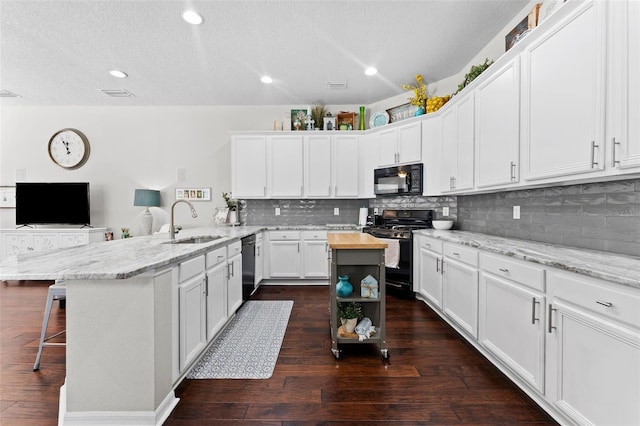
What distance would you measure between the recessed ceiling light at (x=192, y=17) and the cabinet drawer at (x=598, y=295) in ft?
11.0

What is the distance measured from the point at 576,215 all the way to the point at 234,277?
2.92 meters

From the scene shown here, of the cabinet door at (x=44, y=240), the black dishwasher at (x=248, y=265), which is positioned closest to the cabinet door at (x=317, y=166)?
the black dishwasher at (x=248, y=265)

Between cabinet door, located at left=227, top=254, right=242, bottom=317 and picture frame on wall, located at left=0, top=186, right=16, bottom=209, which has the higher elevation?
picture frame on wall, located at left=0, top=186, right=16, bottom=209

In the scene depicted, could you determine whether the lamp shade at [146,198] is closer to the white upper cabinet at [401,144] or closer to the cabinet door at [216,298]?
the cabinet door at [216,298]

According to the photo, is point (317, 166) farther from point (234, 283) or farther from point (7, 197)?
point (7, 197)

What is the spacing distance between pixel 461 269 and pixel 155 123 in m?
5.07

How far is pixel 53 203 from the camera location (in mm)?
4492

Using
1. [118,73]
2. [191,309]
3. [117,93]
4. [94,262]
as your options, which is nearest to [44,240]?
[117,93]

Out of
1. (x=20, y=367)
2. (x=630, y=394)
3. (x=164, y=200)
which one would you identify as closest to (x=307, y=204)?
(x=164, y=200)

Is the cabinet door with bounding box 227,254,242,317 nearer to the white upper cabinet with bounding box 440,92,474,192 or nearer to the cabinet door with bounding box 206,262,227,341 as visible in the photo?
the cabinet door with bounding box 206,262,227,341

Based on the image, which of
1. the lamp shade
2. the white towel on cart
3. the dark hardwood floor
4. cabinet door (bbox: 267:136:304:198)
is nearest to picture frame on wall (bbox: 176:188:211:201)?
the lamp shade

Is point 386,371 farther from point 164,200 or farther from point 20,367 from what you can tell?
point 164,200

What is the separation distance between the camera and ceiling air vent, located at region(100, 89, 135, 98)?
4070 millimetres

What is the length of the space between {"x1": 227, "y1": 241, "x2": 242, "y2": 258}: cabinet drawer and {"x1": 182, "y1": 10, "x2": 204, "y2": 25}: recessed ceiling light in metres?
2.14
